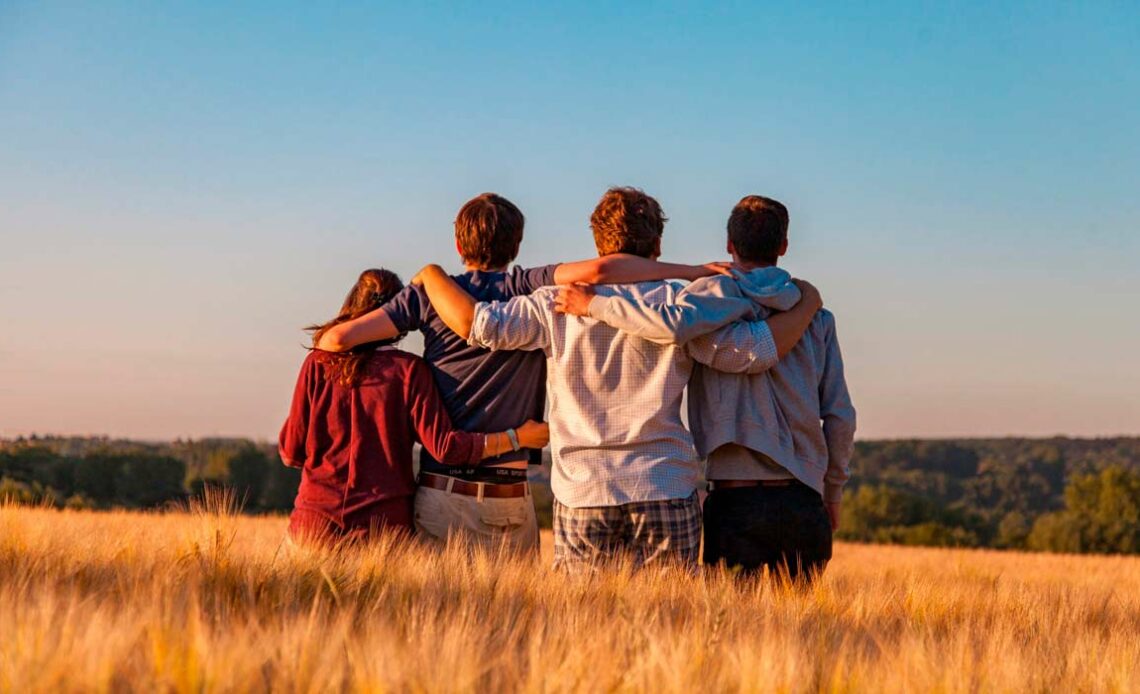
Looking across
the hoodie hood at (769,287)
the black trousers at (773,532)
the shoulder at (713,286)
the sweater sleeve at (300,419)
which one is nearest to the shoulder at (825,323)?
the hoodie hood at (769,287)

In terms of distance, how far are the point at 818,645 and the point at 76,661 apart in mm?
2447

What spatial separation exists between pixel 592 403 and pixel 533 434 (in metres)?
0.45

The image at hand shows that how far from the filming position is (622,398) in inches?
214

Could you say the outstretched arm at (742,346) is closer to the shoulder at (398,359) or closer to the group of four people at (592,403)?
the group of four people at (592,403)

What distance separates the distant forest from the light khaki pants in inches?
233

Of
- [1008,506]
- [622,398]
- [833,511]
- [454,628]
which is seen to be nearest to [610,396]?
[622,398]

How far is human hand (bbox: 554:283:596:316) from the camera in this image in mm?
5379

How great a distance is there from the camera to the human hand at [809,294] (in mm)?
5812

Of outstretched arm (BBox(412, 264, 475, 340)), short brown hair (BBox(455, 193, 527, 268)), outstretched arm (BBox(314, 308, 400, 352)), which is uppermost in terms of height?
short brown hair (BBox(455, 193, 527, 268))

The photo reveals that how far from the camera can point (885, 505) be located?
64.0 meters

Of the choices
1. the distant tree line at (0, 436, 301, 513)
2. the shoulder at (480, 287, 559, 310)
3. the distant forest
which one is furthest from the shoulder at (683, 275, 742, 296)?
the distant tree line at (0, 436, 301, 513)

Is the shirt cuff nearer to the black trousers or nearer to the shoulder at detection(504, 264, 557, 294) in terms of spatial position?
the shoulder at detection(504, 264, 557, 294)

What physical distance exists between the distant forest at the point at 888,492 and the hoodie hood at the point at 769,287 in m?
7.28

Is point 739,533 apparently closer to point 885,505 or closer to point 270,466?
point 270,466
